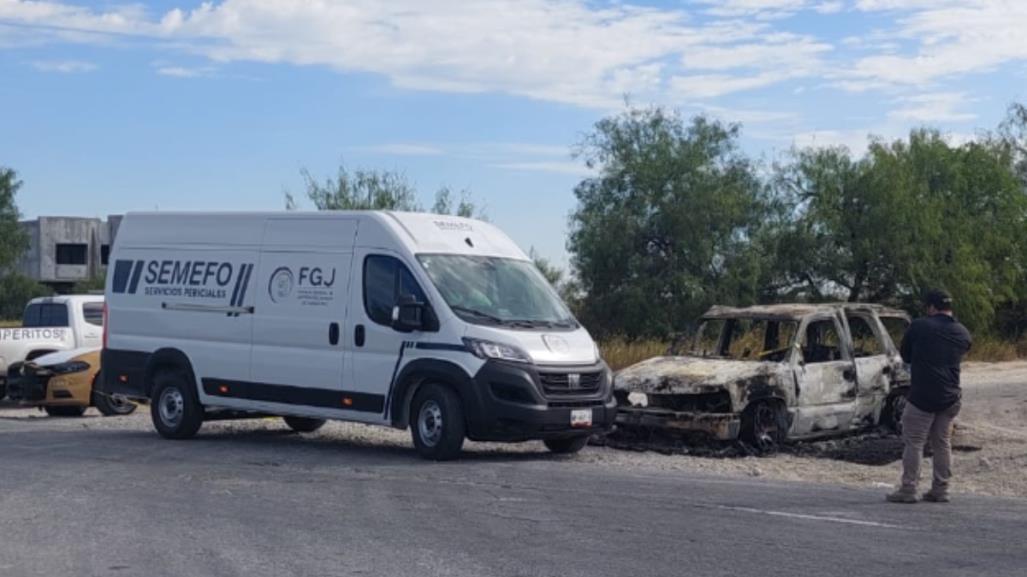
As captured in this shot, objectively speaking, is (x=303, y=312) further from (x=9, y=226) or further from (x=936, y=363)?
(x=9, y=226)

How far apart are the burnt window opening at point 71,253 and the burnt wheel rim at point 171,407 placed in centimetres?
6849

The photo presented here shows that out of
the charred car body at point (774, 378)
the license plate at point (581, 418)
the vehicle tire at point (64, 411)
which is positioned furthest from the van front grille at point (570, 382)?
the vehicle tire at point (64, 411)

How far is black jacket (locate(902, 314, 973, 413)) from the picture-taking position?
468 inches

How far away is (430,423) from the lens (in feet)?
48.4

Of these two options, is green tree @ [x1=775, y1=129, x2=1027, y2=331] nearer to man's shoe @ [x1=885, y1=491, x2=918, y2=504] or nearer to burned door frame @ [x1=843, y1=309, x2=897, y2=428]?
burned door frame @ [x1=843, y1=309, x2=897, y2=428]

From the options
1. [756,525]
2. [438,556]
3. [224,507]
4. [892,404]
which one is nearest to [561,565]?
[438,556]

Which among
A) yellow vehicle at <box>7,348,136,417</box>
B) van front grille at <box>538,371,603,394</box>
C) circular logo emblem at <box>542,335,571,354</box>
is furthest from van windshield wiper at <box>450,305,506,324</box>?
yellow vehicle at <box>7,348,136,417</box>

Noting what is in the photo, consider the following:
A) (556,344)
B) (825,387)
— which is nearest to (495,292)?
(556,344)

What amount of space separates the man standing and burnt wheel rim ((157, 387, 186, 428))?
29.2 ft

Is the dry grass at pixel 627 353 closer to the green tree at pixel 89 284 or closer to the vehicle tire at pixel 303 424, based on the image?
the vehicle tire at pixel 303 424

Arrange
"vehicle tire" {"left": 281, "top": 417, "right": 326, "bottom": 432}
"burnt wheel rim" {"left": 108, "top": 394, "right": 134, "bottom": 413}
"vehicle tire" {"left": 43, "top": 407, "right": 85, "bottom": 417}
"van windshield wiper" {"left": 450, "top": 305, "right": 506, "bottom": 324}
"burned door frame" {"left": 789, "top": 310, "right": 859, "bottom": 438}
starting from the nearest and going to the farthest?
"van windshield wiper" {"left": 450, "top": 305, "right": 506, "bottom": 324} → "burned door frame" {"left": 789, "top": 310, "right": 859, "bottom": 438} → "vehicle tire" {"left": 281, "top": 417, "right": 326, "bottom": 432} → "burnt wheel rim" {"left": 108, "top": 394, "right": 134, "bottom": 413} → "vehicle tire" {"left": 43, "top": 407, "right": 85, "bottom": 417}

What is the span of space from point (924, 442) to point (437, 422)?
5022 millimetres

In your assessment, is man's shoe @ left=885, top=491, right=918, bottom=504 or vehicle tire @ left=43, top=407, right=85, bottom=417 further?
vehicle tire @ left=43, top=407, right=85, bottom=417

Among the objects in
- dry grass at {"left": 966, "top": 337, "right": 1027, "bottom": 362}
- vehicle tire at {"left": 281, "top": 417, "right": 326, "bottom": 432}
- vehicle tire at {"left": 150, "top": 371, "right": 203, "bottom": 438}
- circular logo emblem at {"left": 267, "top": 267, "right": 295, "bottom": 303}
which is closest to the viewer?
circular logo emblem at {"left": 267, "top": 267, "right": 295, "bottom": 303}
